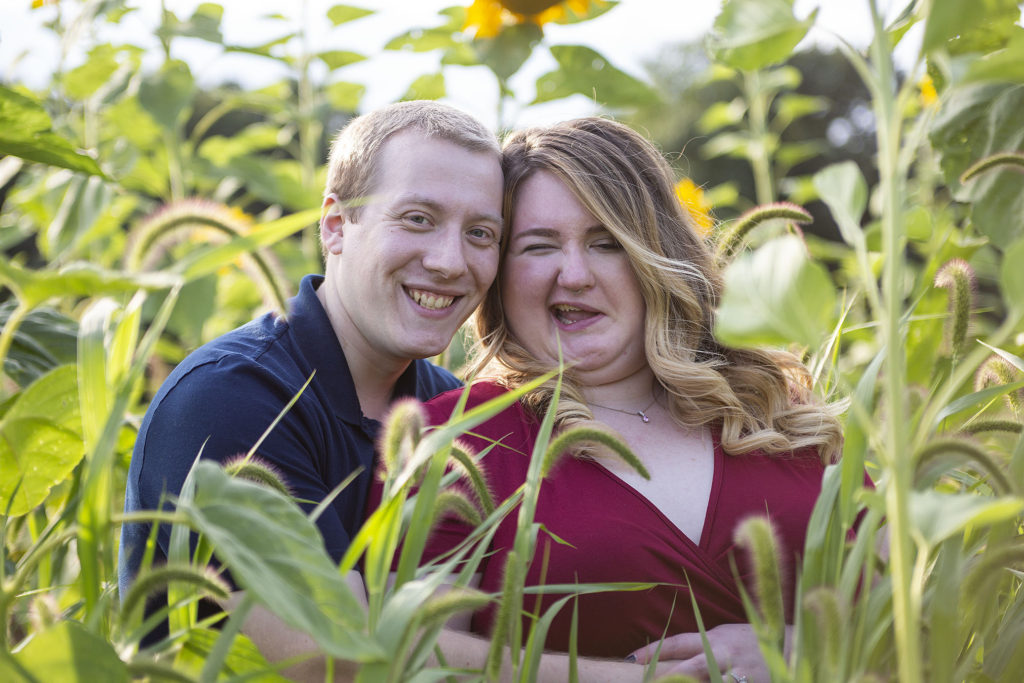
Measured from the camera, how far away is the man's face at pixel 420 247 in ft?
6.32

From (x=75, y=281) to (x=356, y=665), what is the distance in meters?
0.63

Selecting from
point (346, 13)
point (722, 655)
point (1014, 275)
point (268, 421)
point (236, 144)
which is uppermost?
point (346, 13)

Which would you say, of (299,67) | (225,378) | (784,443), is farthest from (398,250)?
(299,67)

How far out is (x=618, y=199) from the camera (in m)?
2.04

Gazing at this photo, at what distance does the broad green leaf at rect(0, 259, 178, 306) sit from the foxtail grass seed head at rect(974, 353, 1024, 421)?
50.7 inches

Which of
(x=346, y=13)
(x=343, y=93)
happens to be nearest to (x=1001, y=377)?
(x=346, y=13)

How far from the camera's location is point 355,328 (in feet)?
6.68

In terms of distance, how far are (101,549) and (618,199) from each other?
141 cm

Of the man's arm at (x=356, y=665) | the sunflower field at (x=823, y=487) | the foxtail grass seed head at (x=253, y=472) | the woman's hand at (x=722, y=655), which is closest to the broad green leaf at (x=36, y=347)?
the sunflower field at (x=823, y=487)

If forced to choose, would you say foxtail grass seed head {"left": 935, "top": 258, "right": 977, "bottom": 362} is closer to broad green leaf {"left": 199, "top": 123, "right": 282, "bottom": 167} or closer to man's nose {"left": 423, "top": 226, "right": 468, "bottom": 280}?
man's nose {"left": 423, "top": 226, "right": 468, "bottom": 280}

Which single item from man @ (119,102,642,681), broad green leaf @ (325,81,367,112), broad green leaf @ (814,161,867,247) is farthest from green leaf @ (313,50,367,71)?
→ broad green leaf @ (814,161,867,247)

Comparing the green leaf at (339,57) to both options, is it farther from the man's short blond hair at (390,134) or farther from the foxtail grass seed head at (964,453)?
the foxtail grass seed head at (964,453)

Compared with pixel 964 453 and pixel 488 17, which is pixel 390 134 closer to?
pixel 488 17

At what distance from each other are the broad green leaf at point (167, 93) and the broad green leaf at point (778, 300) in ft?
7.39
